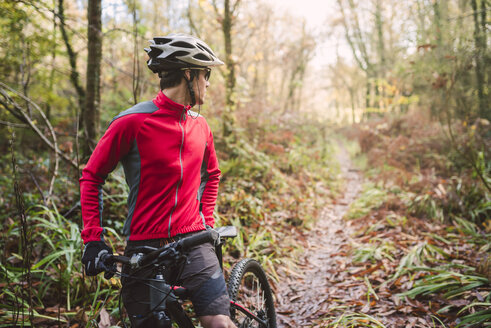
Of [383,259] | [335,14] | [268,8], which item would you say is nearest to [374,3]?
[335,14]

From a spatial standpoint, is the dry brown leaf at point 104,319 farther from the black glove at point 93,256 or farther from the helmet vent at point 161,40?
the helmet vent at point 161,40

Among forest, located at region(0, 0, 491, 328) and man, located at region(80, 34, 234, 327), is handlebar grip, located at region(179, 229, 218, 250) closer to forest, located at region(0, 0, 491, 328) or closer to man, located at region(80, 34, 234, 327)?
man, located at region(80, 34, 234, 327)

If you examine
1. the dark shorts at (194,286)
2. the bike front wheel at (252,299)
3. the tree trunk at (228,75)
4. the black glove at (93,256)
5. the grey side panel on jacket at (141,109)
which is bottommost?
the bike front wheel at (252,299)

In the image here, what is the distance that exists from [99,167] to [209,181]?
0.96 m

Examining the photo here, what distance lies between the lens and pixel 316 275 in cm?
476

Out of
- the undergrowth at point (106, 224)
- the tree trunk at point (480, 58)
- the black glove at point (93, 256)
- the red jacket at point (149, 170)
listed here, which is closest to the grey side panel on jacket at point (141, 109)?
the red jacket at point (149, 170)

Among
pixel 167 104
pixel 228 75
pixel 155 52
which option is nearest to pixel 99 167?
pixel 167 104

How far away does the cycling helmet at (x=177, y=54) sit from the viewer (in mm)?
2049

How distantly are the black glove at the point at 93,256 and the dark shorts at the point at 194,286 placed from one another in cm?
25

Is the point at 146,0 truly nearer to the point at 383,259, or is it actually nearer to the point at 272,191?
the point at 272,191

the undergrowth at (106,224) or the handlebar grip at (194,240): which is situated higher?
the handlebar grip at (194,240)

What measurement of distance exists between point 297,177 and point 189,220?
7491mm

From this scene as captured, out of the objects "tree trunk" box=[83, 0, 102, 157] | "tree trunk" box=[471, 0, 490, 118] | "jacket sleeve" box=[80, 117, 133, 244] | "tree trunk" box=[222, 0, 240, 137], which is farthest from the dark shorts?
"tree trunk" box=[471, 0, 490, 118]

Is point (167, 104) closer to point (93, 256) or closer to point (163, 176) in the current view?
point (163, 176)
